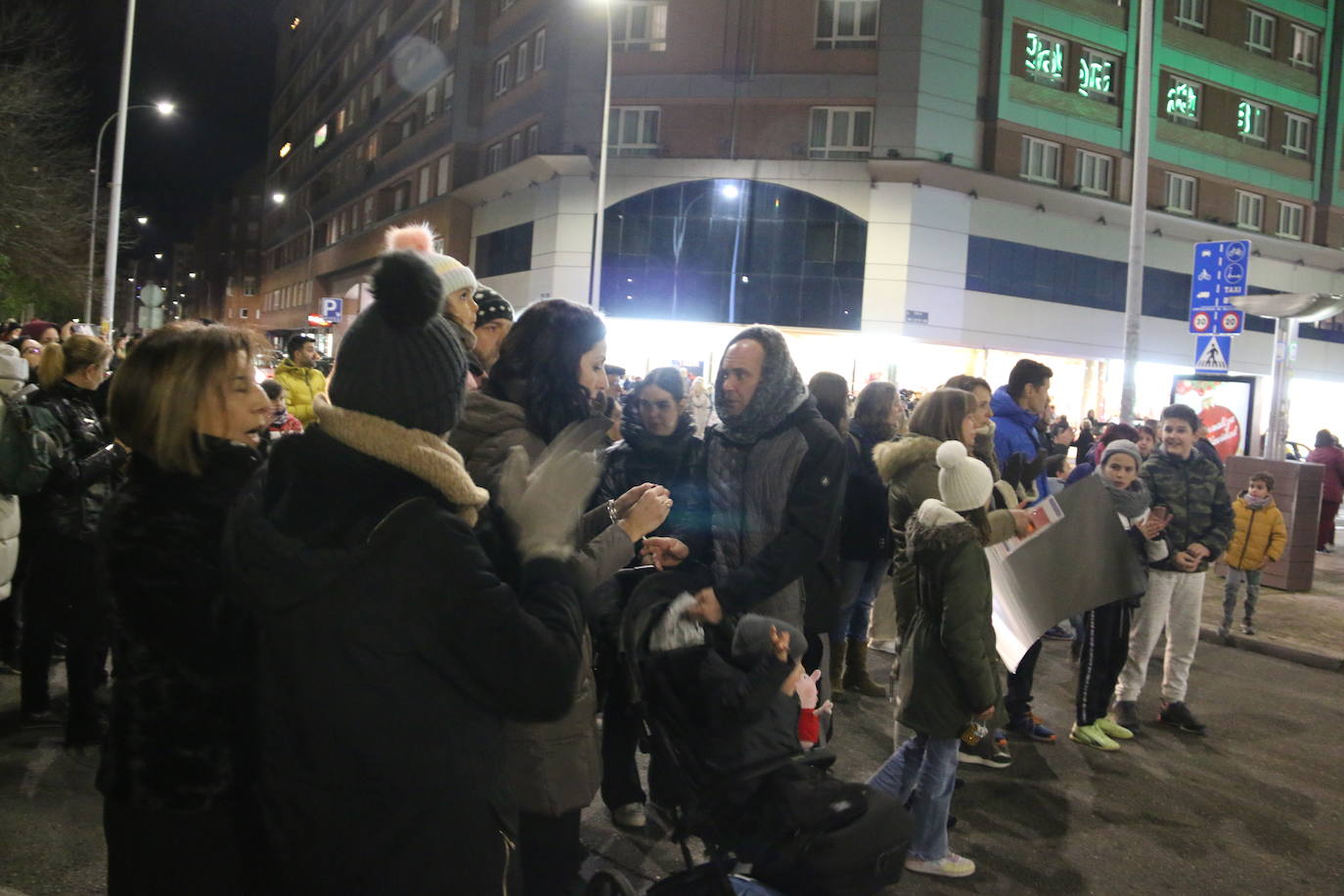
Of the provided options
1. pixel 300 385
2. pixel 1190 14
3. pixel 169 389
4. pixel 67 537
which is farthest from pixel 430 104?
pixel 169 389

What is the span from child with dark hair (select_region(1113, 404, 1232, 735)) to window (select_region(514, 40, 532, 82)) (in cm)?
2985

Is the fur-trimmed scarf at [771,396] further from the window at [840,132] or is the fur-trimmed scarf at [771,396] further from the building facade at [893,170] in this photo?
the window at [840,132]

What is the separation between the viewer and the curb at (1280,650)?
333 inches

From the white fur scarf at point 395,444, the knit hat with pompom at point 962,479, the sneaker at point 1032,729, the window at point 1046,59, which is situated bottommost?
the sneaker at point 1032,729

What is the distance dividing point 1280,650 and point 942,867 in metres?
6.24

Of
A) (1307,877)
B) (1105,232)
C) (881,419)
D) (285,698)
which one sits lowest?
(1307,877)

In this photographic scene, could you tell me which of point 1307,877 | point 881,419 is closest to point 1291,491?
point 881,419

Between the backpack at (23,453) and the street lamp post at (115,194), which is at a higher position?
the street lamp post at (115,194)

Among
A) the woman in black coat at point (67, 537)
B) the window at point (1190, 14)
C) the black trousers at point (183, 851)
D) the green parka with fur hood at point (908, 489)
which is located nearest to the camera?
the black trousers at point (183, 851)

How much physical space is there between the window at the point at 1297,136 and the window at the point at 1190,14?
5.64 m

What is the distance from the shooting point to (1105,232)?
101 feet

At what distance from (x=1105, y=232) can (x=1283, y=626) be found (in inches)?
947

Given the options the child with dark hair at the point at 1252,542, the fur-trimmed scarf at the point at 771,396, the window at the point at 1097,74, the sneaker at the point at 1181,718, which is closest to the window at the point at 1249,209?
the window at the point at 1097,74

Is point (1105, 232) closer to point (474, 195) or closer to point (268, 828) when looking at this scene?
point (474, 195)
